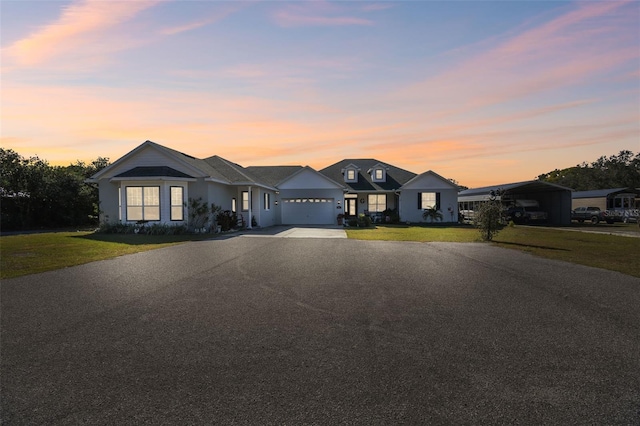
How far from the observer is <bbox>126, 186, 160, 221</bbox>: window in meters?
23.0

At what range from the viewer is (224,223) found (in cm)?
2472

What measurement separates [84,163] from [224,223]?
28.3 meters

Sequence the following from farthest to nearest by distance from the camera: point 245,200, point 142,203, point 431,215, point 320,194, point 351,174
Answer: point 351,174 → point 431,215 → point 320,194 → point 245,200 → point 142,203

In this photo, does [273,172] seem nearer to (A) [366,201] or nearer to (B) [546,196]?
(A) [366,201]

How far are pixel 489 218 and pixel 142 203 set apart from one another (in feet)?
61.6

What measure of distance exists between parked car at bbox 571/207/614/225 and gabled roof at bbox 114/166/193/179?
1398 inches

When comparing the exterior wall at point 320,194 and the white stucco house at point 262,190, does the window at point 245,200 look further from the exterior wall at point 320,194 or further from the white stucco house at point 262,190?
the exterior wall at point 320,194

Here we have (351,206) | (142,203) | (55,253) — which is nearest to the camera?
(55,253)

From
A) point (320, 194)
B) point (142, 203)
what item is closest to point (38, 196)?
point (142, 203)

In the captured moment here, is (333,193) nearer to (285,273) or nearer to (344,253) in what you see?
(344,253)

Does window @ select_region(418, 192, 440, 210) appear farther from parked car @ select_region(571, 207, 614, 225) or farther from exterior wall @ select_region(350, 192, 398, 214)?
parked car @ select_region(571, 207, 614, 225)

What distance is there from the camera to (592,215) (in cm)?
3747

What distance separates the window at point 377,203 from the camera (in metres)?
37.1

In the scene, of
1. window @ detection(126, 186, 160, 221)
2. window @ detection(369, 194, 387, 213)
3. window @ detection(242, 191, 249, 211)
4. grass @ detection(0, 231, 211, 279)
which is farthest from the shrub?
grass @ detection(0, 231, 211, 279)
